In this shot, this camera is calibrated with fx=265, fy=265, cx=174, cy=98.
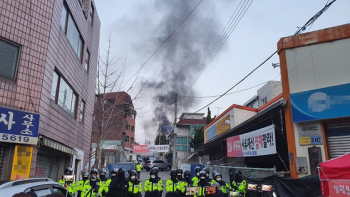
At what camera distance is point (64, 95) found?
1176 cm

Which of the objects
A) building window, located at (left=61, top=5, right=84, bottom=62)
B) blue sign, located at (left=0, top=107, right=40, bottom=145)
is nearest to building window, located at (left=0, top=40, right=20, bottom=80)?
blue sign, located at (left=0, top=107, right=40, bottom=145)

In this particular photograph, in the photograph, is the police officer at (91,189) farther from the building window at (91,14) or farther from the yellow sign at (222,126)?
the building window at (91,14)

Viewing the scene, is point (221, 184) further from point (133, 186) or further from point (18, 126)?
point (18, 126)

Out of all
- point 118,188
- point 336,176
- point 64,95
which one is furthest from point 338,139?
point 64,95

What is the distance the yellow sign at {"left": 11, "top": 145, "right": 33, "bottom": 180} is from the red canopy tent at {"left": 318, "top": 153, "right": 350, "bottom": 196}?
796 cm

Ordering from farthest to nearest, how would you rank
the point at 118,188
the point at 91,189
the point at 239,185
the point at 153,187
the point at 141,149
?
the point at 141,149 → the point at 239,185 → the point at 91,189 → the point at 118,188 → the point at 153,187

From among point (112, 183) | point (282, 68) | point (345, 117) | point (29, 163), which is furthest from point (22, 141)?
point (345, 117)

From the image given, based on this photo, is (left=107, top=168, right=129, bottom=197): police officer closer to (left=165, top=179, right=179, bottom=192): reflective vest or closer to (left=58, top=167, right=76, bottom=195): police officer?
(left=58, top=167, right=76, bottom=195): police officer

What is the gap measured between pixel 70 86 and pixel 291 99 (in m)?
9.58

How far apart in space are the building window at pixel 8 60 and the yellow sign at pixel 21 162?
2.18 metres

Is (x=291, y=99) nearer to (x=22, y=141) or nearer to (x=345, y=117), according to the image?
(x=345, y=117)

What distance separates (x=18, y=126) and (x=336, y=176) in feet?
27.3

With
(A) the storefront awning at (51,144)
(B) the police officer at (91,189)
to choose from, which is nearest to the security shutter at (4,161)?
(A) the storefront awning at (51,144)

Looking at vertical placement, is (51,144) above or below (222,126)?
below
